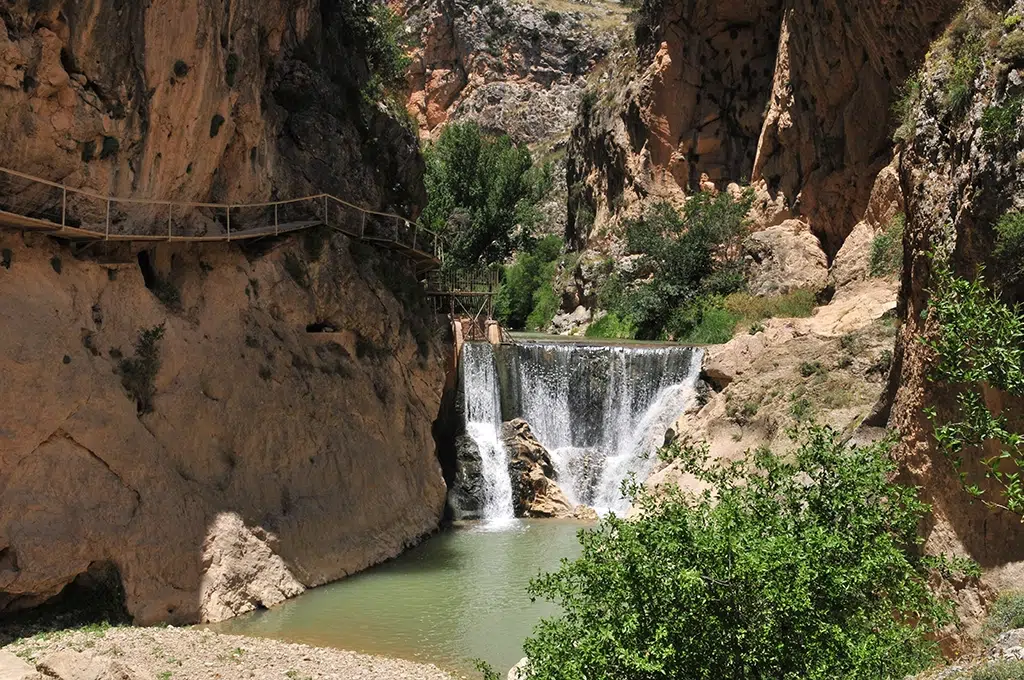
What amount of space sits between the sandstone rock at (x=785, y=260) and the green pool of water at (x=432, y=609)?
16617 millimetres

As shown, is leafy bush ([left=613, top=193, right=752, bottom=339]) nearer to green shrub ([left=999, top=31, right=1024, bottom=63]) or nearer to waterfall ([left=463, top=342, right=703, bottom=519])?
waterfall ([left=463, top=342, right=703, bottom=519])

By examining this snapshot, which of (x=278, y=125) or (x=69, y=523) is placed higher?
(x=278, y=125)

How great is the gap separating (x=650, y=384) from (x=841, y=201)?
1203 cm

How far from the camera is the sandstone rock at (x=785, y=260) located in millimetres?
32844

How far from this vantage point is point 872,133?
101 ft

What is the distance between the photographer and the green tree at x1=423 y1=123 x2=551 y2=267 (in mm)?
51812

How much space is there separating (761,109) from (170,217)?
92.4 ft

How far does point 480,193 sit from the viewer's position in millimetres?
52281

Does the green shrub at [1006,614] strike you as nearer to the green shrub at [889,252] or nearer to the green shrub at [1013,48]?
the green shrub at [1013,48]

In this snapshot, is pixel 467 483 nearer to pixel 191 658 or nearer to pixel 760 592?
pixel 191 658

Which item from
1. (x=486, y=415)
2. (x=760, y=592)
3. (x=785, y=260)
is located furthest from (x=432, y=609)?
(x=785, y=260)

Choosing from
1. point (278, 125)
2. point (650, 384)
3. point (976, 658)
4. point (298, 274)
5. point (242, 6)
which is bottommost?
point (976, 658)

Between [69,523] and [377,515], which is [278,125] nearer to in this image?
[377,515]

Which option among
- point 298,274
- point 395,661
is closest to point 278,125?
point 298,274
